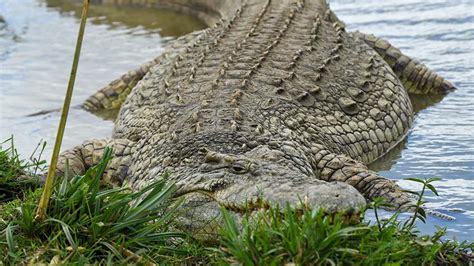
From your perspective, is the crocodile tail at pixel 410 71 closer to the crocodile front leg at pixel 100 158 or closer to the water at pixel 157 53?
the water at pixel 157 53

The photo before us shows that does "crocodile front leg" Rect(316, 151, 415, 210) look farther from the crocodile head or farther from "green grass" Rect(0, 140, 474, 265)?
"green grass" Rect(0, 140, 474, 265)

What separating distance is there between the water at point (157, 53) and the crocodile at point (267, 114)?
0.30m

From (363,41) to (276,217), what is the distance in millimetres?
4560

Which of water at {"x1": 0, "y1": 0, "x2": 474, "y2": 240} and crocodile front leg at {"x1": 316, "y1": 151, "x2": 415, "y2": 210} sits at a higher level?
crocodile front leg at {"x1": 316, "y1": 151, "x2": 415, "y2": 210}

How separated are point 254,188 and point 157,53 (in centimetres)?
591

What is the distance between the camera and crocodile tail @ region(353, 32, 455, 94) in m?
8.47

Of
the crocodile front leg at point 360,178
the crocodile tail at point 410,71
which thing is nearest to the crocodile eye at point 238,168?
the crocodile front leg at point 360,178

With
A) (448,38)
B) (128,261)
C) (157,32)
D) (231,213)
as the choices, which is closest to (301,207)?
(231,213)

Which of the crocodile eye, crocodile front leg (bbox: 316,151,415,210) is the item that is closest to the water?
crocodile front leg (bbox: 316,151,415,210)

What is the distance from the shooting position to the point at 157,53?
10.2 meters

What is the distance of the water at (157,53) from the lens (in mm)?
6582

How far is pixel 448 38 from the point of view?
977 cm

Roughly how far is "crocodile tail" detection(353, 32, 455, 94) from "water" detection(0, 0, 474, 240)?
0.44 ft

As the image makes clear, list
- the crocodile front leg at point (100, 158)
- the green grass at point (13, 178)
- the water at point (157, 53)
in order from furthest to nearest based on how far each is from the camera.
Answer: the water at point (157, 53) → the crocodile front leg at point (100, 158) → the green grass at point (13, 178)
